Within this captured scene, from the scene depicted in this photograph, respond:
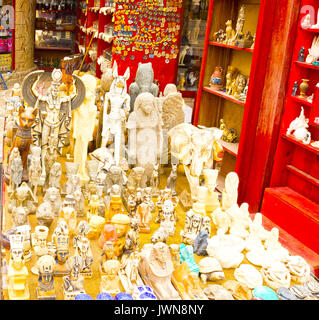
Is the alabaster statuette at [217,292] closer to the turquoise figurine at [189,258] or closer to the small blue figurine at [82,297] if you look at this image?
the turquoise figurine at [189,258]

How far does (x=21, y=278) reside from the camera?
8.21 feet

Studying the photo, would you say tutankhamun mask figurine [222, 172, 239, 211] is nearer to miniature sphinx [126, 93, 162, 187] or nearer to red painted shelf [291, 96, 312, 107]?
miniature sphinx [126, 93, 162, 187]

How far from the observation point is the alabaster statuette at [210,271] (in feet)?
9.31

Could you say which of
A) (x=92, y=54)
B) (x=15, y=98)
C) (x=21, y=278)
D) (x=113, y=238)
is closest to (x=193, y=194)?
(x=113, y=238)

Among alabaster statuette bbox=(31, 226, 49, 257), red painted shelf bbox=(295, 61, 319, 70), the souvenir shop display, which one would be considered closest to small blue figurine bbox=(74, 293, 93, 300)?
the souvenir shop display

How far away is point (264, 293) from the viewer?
2654mm

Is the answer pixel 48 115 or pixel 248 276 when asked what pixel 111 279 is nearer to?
pixel 248 276

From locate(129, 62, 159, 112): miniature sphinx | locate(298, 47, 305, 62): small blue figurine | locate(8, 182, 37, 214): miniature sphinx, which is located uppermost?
locate(298, 47, 305, 62): small blue figurine

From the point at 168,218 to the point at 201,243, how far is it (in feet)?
1.02

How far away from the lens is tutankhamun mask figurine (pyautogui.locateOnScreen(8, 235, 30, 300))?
8.13ft

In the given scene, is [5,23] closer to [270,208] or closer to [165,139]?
[165,139]

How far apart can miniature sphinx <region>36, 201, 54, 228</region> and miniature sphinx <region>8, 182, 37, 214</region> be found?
8.6 inches

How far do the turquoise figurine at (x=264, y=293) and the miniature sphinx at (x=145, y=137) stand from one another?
1.62 metres

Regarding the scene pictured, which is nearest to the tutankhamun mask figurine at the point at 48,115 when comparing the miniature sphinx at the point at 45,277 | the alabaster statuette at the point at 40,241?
the alabaster statuette at the point at 40,241
